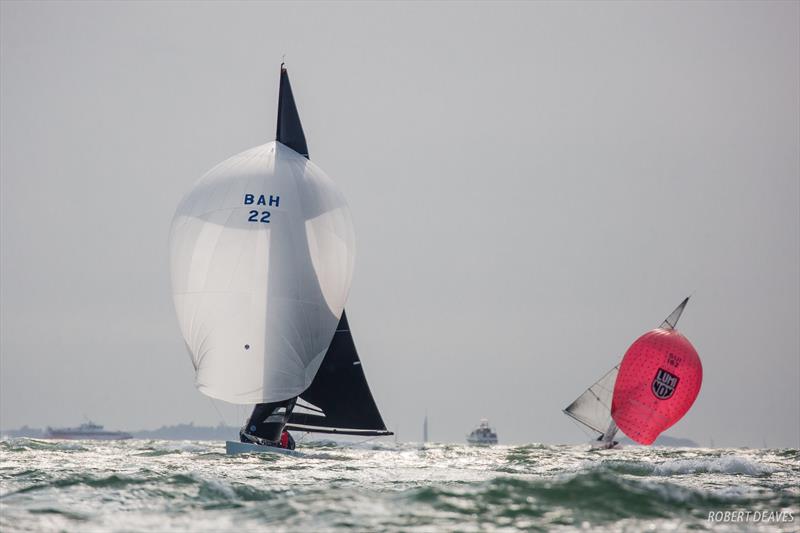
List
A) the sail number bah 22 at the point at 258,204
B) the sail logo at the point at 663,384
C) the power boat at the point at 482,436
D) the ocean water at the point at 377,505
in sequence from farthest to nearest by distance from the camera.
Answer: the power boat at the point at 482,436
the sail logo at the point at 663,384
the sail number bah 22 at the point at 258,204
the ocean water at the point at 377,505

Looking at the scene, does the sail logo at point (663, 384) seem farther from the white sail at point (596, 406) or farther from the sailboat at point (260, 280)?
the sailboat at point (260, 280)

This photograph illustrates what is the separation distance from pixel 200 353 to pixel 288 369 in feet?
12.7

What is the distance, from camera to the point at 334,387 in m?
50.3

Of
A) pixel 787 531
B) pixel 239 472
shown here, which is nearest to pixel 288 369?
pixel 239 472

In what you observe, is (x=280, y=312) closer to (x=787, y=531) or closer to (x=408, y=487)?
(x=408, y=487)

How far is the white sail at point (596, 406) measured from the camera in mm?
74875

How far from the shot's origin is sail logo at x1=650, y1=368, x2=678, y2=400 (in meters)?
55.4

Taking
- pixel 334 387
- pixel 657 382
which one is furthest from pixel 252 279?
pixel 657 382

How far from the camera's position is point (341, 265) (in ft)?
153

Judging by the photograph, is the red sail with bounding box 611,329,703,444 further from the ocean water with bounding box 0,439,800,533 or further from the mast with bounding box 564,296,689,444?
the ocean water with bounding box 0,439,800,533

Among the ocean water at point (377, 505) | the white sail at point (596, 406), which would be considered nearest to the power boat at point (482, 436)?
the white sail at point (596, 406)

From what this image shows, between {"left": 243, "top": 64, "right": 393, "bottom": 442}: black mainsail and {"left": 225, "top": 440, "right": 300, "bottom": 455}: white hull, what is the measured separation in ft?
16.7

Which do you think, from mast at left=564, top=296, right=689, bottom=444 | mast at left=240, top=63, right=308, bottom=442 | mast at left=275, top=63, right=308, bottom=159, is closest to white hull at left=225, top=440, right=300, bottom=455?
mast at left=240, top=63, right=308, bottom=442

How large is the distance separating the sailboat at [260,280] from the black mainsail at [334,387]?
2.96 meters
